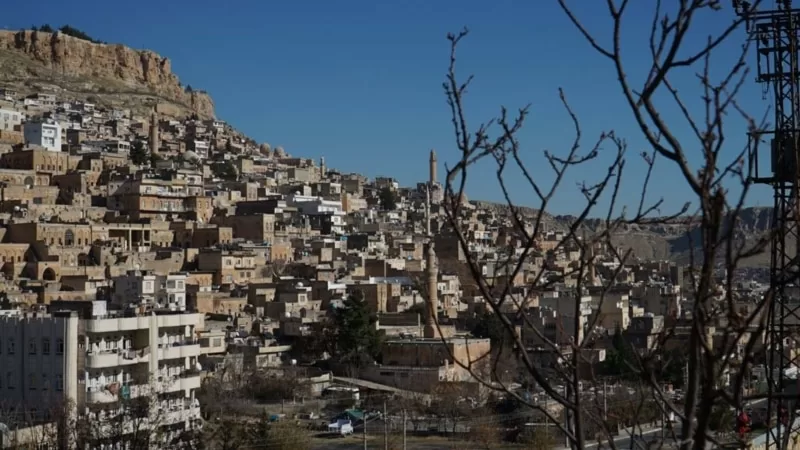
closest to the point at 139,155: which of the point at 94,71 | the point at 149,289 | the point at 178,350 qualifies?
the point at 149,289

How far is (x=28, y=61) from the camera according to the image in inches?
3275

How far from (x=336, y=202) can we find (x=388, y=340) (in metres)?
24.9

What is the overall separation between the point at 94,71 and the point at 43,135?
36.7 meters

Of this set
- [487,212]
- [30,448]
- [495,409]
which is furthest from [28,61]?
[30,448]

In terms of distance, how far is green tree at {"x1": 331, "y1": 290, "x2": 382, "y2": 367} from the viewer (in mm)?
29984

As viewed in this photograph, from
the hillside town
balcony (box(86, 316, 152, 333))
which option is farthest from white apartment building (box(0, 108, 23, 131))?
balcony (box(86, 316, 152, 333))

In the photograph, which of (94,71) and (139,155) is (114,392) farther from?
(94,71)

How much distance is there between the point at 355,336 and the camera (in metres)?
30.1

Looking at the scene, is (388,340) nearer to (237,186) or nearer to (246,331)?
(246,331)

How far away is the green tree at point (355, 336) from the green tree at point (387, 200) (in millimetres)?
33207

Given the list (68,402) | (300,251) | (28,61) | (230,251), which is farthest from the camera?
(28,61)

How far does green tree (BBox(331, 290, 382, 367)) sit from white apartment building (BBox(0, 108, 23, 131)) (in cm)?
2948

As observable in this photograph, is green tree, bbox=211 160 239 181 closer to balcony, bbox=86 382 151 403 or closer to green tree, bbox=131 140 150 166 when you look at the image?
green tree, bbox=131 140 150 166

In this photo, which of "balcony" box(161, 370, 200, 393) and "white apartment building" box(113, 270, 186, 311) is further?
"white apartment building" box(113, 270, 186, 311)
